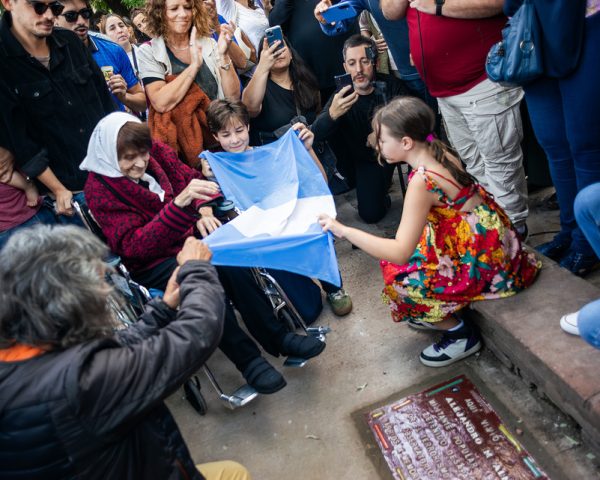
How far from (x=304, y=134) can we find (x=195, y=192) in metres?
0.98

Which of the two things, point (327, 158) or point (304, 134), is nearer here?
point (304, 134)

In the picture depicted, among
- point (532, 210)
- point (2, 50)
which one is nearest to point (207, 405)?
point (2, 50)

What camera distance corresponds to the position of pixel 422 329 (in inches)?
115

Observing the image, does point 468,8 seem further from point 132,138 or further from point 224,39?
point 132,138

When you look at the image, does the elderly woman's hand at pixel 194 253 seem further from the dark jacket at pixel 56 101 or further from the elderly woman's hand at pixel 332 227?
the dark jacket at pixel 56 101

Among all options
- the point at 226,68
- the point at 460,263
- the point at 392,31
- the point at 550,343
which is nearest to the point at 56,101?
the point at 226,68

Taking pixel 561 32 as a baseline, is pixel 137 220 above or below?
below

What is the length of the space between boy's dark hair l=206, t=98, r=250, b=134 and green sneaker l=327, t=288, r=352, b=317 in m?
1.23

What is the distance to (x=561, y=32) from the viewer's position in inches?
86.1

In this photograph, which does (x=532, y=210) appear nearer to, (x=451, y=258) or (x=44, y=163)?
(x=451, y=258)

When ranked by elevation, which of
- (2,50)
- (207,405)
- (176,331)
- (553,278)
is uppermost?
(2,50)

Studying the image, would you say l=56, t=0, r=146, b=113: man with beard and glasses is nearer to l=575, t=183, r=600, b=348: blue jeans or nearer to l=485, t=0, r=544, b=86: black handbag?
l=485, t=0, r=544, b=86: black handbag

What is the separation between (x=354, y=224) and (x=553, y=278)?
75.7 inches

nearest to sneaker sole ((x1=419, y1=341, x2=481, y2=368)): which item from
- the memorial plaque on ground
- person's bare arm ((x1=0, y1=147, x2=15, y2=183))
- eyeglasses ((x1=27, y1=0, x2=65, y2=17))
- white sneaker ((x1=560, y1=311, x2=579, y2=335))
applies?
the memorial plaque on ground
